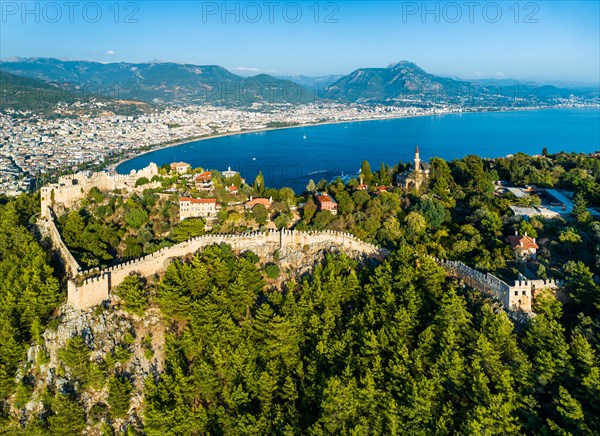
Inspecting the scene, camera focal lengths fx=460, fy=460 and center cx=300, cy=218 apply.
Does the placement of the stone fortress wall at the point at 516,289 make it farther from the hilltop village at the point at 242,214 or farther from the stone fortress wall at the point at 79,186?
→ the stone fortress wall at the point at 79,186

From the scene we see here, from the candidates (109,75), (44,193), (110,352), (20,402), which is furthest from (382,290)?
(109,75)

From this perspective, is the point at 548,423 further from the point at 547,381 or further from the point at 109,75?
the point at 109,75

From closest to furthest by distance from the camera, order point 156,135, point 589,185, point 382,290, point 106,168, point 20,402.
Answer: point 20,402, point 382,290, point 589,185, point 106,168, point 156,135

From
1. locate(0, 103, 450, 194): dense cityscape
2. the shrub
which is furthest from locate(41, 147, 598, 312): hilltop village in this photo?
locate(0, 103, 450, 194): dense cityscape

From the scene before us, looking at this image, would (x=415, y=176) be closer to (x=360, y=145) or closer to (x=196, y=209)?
(x=196, y=209)

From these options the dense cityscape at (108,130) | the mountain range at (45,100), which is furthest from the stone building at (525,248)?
the mountain range at (45,100)

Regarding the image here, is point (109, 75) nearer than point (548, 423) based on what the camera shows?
No
